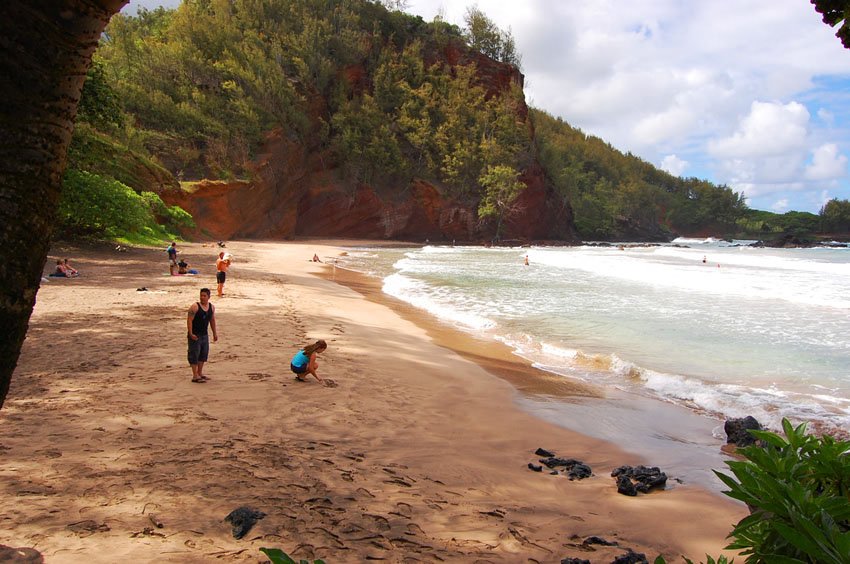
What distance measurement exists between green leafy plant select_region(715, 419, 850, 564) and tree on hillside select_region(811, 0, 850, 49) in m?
1.89

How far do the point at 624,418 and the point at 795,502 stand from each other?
5.89 metres

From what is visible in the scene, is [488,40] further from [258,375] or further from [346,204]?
[258,375]

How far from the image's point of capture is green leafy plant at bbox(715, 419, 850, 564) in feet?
3.45

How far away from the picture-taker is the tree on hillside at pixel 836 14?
7.38 feet

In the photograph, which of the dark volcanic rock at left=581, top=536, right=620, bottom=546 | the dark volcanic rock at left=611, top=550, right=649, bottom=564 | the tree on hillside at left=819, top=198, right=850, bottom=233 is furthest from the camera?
the tree on hillside at left=819, top=198, right=850, bottom=233

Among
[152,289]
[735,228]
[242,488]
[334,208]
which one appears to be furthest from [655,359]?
[735,228]

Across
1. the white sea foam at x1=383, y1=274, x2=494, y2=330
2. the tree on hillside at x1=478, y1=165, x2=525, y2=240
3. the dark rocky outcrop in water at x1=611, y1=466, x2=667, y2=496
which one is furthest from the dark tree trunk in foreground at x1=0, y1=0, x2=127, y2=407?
the tree on hillside at x1=478, y1=165, x2=525, y2=240

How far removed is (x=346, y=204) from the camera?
53844 millimetres

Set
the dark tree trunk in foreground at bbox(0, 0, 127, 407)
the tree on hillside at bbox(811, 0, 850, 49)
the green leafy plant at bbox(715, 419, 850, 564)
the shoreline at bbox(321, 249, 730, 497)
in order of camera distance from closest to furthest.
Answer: the green leafy plant at bbox(715, 419, 850, 564) < the dark tree trunk in foreground at bbox(0, 0, 127, 407) < the tree on hillside at bbox(811, 0, 850, 49) < the shoreline at bbox(321, 249, 730, 497)

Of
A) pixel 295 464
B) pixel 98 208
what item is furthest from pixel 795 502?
pixel 98 208

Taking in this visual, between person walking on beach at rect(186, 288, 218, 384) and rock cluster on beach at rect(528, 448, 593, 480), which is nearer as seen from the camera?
rock cluster on beach at rect(528, 448, 593, 480)

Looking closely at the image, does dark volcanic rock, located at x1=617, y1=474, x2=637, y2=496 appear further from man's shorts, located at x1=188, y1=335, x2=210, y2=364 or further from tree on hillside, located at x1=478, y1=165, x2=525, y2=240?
tree on hillside, located at x1=478, y1=165, x2=525, y2=240

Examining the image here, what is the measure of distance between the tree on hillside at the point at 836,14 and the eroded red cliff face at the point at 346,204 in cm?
3565

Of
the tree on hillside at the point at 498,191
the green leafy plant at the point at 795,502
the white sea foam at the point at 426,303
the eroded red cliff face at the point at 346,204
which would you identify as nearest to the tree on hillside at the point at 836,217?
the eroded red cliff face at the point at 346,204
